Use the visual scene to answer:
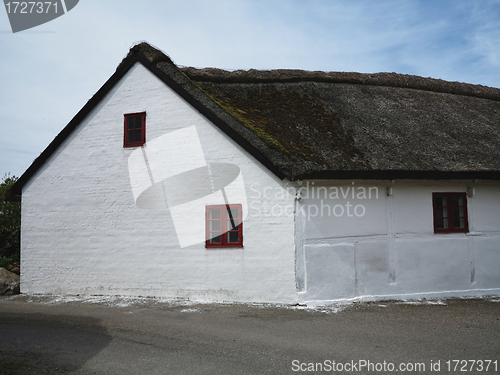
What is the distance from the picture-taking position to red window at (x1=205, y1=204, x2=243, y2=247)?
8.70m

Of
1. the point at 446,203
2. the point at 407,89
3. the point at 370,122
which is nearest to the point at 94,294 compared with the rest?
the point at 370,122

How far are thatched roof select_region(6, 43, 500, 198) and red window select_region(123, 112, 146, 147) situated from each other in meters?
1.11

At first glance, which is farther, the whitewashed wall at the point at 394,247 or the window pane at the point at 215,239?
the window pane at the point at 215,239

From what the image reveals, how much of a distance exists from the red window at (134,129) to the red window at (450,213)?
7.61 meters

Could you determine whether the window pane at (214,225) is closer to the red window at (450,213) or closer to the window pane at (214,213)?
the window pane at (214,213)

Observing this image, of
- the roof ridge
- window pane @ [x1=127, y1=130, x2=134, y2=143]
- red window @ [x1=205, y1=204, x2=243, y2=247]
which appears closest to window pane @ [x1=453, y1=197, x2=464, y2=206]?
the roof ridge

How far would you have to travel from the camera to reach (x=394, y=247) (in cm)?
893

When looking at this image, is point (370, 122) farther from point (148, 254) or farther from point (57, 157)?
point (57, 157)

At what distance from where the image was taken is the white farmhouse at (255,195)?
8.39 meters

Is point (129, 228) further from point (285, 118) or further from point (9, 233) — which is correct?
point (9, 233)

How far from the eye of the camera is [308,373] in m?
4.57

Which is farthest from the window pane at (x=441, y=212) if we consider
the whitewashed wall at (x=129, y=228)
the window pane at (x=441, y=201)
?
the whitewashed wall at (x=129, y=228)

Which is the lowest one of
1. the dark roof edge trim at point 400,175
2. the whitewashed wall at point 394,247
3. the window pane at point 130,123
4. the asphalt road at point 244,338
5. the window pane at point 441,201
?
the asphalt road at point 244,338

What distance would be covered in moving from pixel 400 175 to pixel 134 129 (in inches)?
266
